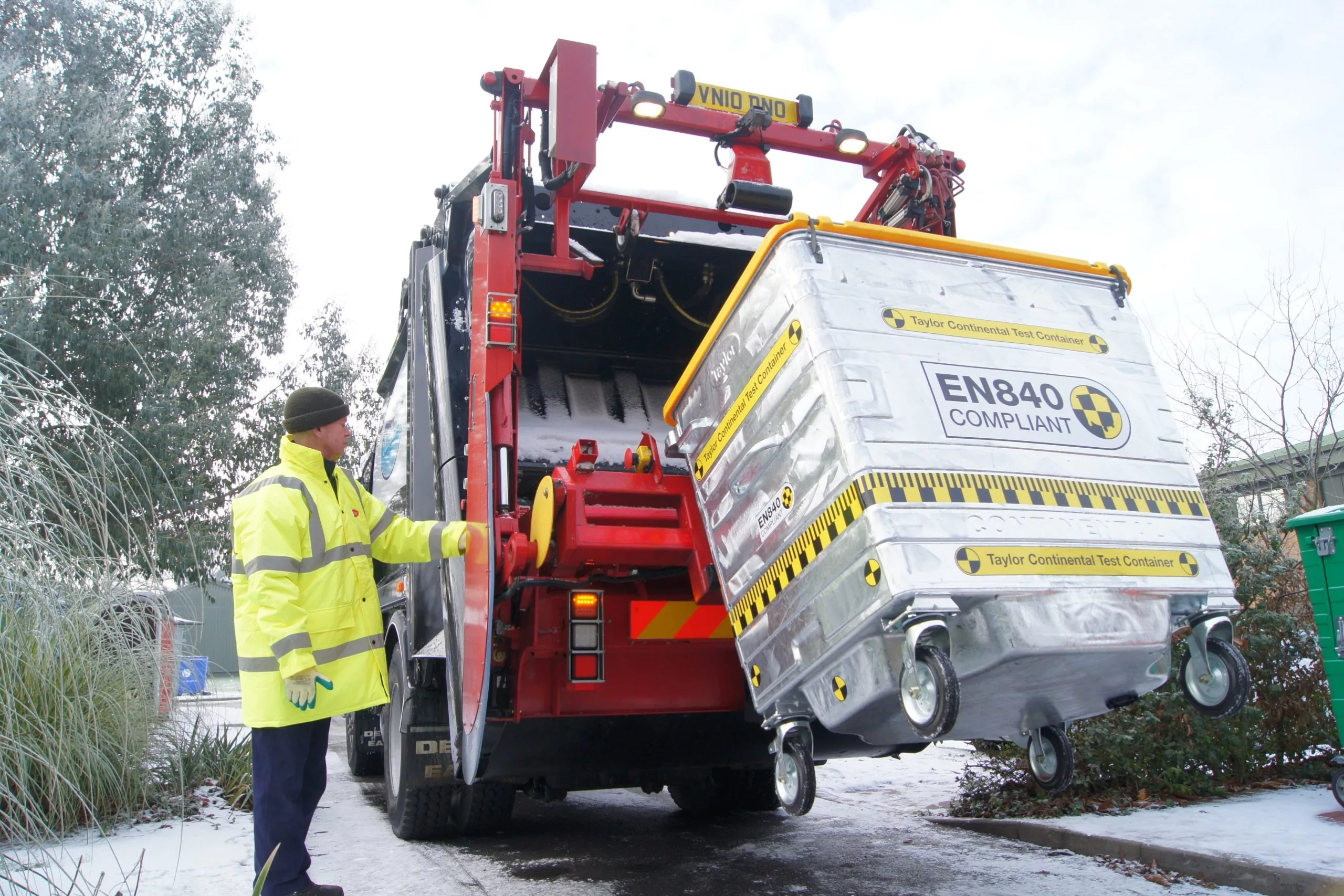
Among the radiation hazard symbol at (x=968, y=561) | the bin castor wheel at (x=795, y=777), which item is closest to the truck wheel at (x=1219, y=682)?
the radiation hazard symbol at (x=968, y=561)

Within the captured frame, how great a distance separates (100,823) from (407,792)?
1190 mm

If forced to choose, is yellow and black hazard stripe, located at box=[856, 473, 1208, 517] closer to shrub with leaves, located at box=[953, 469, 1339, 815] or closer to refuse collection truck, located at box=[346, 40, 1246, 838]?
refuse collection truck, located at box=[346, 40, 1246, 838]

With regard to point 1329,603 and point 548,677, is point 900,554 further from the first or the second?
point 1329,603

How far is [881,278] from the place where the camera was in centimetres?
283

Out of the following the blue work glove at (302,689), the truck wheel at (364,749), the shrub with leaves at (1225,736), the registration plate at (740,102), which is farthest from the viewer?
the truck wheel at (364,749)

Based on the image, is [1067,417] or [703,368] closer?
[1067,417]

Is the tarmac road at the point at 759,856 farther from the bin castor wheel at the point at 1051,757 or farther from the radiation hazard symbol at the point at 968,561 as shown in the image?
the radiation hazard symbol at the point at 968,561

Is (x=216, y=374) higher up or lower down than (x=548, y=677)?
higher up

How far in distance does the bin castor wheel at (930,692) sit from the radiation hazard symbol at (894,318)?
0.90 meters

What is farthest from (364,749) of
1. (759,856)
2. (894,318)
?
(894,318)

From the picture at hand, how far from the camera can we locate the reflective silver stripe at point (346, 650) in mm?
3088

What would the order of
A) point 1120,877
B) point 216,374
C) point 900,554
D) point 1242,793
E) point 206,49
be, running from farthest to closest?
1. point 206,49
2. point 216,374
3. point 1242,793
4. point 1120,877
5. point 900,554

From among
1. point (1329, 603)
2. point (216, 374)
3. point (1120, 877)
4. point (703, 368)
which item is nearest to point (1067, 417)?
point (703, 368)

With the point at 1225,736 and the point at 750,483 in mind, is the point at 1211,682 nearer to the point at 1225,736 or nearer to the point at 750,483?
the point at 750,483
